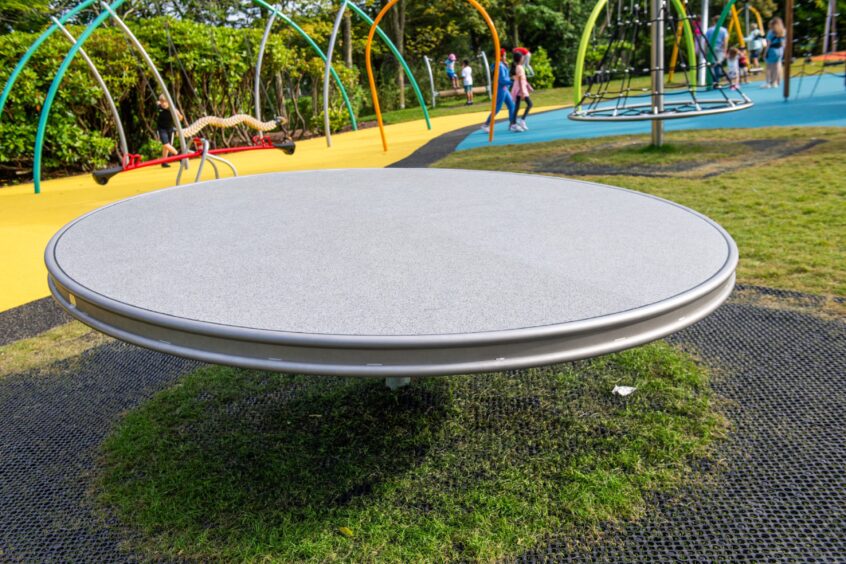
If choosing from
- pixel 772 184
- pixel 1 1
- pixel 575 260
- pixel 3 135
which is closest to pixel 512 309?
pixel 575 260

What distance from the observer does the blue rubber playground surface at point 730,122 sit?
924 cm

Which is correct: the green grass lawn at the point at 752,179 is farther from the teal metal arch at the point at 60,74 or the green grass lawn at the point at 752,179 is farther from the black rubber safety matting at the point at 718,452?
the teal metal arch at the point at 60,74

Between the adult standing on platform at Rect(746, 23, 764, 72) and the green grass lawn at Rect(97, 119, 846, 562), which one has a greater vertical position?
the adult standing on platform at Rect(746, 23, 764, 72)

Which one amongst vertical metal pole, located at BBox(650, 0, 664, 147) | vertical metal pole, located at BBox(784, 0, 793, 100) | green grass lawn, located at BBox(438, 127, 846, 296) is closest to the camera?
green grass lawn, located at BBox(438, 127, 846, 296)

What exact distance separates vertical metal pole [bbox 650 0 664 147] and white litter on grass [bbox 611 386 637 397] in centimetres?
477

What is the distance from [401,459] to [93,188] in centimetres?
773

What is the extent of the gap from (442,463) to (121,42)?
31.9 ft

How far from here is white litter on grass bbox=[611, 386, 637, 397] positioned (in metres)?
2.51

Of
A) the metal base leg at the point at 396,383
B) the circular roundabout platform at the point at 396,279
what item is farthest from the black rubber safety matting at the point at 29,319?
the metal base leg at the point at 396,383

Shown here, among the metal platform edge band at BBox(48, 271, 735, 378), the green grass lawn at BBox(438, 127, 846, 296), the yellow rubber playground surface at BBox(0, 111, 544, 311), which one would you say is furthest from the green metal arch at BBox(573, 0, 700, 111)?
the metal platform edge band at BBox(48, 271, 735, 378)

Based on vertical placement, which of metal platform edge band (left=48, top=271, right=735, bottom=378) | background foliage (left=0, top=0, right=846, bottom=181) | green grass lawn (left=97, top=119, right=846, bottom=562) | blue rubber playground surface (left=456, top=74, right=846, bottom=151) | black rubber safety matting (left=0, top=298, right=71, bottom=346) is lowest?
blue rubber playground surface (left=456, top=74, right=846, bottom=151)

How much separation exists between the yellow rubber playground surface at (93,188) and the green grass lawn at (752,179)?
7.53ft

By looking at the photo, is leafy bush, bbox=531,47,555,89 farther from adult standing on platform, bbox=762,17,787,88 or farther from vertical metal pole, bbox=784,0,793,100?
vertical metal pole, bbox=784,0,793,100

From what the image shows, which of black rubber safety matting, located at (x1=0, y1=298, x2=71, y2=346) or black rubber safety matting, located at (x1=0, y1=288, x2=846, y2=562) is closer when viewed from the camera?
black rubber safety matting, located at (x1=0, y1=288, x2=846, y2=562)
